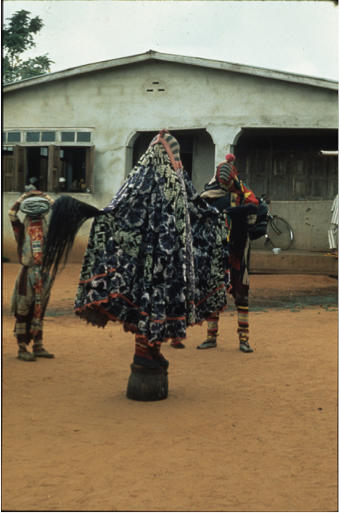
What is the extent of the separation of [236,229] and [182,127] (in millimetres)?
8430

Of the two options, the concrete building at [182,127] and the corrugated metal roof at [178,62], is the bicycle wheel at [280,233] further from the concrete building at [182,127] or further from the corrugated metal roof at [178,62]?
the corrugated metal roof at [178,62]

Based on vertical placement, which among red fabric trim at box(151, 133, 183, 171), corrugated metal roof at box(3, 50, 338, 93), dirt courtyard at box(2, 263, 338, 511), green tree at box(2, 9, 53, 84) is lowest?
dirt courtyard at box(2, 263, 338, 511)

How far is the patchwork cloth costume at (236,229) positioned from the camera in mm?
6426

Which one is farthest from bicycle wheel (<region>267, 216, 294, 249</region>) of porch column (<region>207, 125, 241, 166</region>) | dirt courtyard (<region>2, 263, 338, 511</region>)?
dirt courtyard (<region>2, 263, 338, 511</region>)

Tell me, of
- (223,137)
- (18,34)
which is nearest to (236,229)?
(223,137)

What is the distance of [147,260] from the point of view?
4.43 m

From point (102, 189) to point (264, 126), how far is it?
13.9 ft

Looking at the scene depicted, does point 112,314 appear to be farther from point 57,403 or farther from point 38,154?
point 38,154

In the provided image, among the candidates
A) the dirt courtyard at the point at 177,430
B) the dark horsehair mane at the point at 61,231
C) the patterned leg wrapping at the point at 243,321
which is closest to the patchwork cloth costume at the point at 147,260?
the dark horsehair mane at the point at 61,231

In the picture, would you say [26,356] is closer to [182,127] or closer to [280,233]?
[182,127]

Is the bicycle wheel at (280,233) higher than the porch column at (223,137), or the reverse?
the porch column at (223,137)

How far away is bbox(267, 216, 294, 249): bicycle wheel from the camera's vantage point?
1541cm

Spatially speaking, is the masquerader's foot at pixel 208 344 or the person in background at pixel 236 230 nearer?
the person in background at pixel 236 230

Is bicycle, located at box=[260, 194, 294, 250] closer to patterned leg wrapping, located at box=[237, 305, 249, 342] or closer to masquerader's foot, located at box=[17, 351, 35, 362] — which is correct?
patterned leg wrapping, located at box=[237, 305, 249, 342]
